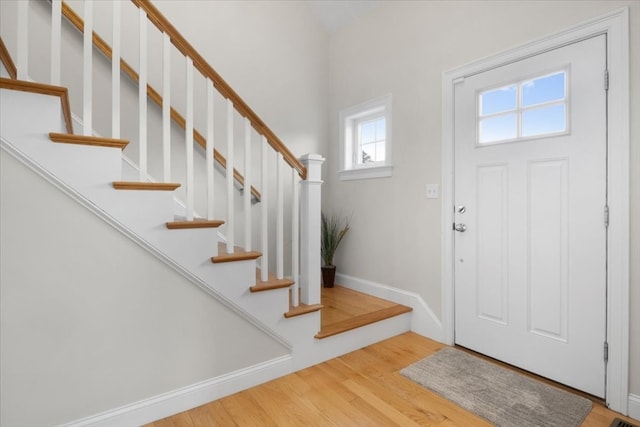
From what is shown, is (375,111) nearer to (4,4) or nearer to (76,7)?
(76,7)

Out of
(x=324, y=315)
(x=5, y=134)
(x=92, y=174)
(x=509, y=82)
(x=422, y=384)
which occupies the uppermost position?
(x=509, y=82)

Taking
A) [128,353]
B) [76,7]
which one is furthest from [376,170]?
[76,7]

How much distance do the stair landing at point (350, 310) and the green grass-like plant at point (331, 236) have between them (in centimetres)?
36

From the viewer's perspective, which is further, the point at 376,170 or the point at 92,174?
the point at 376,170

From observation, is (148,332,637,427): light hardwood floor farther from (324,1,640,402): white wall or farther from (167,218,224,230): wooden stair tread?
(167,218,224,230): wooden stair tread

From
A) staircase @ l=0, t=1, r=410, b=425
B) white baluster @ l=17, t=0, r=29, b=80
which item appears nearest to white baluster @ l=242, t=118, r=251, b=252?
staircase @ l=0, t=1, r=410, b=425

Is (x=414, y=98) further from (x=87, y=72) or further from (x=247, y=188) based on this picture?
(x=87, y=72)

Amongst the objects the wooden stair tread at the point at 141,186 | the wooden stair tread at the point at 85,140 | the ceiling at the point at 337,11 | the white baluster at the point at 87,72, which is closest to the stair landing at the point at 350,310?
the wooden stair tread at the point at 141,186

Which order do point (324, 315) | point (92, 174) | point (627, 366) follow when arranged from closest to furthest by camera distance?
A: point (92, 174), point (627, 366), point (324, 315)

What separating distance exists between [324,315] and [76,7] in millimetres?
2850

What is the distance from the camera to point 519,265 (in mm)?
2061

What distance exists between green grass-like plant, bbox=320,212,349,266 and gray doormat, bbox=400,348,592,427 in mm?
1394

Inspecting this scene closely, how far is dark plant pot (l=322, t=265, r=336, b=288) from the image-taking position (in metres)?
3.31

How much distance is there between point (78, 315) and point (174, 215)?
597 millimetres
